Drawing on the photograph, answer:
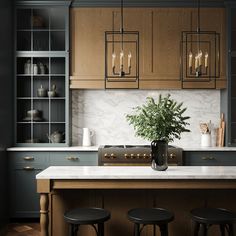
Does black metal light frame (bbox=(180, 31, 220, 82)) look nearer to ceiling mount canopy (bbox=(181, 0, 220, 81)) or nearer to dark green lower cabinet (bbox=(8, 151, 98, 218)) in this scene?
ceiling mount canopy (bbox=(181, 0, 220, 81))

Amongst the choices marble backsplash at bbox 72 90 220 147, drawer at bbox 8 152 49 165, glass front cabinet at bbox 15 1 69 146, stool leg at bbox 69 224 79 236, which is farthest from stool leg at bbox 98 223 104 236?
marble backsplash at bbox 72 90 220 147

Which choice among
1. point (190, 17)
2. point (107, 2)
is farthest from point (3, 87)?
point (190, 17)

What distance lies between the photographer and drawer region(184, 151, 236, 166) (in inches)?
189

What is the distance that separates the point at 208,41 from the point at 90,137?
7.56 feet

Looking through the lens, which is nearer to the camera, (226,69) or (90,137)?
(226,69)

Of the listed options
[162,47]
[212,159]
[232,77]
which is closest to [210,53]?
[232,77]

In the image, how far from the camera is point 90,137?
17.8 ft

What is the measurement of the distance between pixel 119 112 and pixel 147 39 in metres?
1.23

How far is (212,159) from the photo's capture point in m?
4.80

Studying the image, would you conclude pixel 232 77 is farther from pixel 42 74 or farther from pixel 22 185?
pixel 22 185

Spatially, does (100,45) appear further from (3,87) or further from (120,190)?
(120,190)

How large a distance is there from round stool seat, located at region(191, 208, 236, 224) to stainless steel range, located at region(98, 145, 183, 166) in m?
1.96

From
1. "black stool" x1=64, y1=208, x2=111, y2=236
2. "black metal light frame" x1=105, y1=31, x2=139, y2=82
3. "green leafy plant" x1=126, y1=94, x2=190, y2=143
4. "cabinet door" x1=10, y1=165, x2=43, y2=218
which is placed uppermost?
"black metal light frame" x1=105, y1=31, x2=139, y2=82

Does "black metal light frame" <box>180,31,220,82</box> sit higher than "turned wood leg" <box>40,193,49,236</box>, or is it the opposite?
"black metal light frame" <box>180,31,220,82</box>
